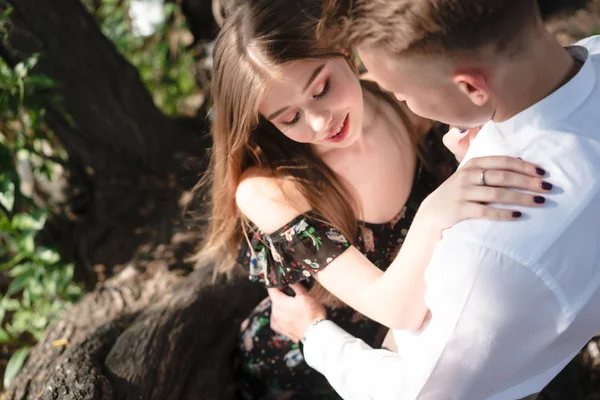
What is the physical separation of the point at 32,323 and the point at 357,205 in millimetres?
2027

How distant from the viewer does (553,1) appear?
453 centimetres

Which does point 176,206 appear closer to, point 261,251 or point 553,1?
point 261,251

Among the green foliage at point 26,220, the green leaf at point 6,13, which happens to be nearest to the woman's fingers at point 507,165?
the green foliage at point 26,220

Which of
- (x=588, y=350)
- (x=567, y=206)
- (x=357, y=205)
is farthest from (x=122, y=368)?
(x=588, y=350)

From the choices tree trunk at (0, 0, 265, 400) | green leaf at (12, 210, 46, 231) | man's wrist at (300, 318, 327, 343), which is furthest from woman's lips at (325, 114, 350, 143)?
green leaf at (12, 210, 46, 231)

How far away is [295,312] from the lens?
2268 mm

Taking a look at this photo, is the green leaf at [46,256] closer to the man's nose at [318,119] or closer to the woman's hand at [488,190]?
the man's nose at [318,119]

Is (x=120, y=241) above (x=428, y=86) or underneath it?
underneath

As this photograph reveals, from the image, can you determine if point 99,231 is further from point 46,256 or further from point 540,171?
point 540,171

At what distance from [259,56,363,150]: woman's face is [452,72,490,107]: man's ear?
0.63m

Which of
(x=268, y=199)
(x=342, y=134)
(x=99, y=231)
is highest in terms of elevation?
(x=342, y=134)

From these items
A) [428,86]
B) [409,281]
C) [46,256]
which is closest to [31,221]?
[46,256]

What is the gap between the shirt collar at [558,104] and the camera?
4.40ft

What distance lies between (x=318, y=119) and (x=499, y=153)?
638 mm
